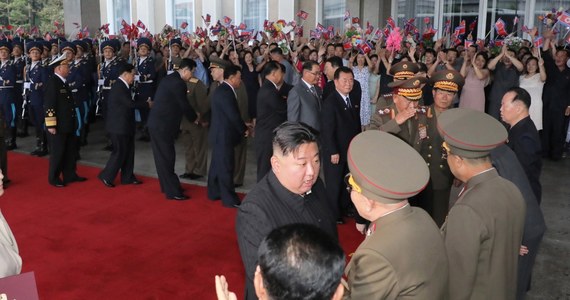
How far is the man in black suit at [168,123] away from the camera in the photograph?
18.3ft

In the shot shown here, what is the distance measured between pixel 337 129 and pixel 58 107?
3.05 m

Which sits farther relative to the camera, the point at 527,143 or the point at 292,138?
the point at 527,143

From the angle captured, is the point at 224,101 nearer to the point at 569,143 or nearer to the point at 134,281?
the point at 134,281

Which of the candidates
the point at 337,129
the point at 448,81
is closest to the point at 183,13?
the point at 337,129

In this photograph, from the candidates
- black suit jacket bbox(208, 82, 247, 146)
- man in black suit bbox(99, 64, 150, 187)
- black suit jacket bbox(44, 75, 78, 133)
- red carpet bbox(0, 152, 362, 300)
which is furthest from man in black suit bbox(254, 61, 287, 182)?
black suit jacket bbox(44, 75, 78, 133)

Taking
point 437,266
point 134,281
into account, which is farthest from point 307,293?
point 134,281

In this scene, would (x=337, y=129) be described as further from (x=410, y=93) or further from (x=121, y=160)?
(x=121, y=160)

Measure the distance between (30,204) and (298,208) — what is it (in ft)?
13.9

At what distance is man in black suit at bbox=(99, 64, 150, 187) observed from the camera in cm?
591

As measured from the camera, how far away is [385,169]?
1.76 metres

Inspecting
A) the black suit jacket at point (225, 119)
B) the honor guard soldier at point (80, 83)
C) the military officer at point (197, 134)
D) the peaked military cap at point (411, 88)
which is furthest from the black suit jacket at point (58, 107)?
the peaked military cap at point (411, 88)

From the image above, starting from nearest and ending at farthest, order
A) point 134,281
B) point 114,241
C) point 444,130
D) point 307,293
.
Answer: point 307,293, point 444,130, point 134,281, point 114,241

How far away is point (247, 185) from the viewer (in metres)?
6.29

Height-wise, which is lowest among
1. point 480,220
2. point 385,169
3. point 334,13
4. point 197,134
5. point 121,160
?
point 121,160
